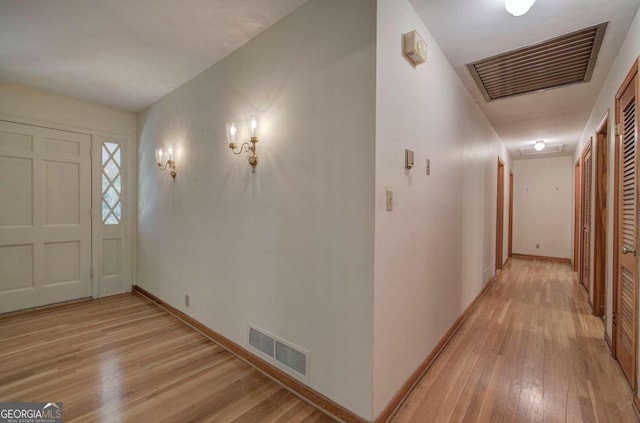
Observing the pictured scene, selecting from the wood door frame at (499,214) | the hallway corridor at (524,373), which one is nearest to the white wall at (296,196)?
the hallway corridor at (524,373)

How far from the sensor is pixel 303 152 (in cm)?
188

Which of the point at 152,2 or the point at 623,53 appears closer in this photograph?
the point at 152,2

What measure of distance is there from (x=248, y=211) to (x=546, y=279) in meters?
5.35

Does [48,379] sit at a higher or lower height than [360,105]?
lower

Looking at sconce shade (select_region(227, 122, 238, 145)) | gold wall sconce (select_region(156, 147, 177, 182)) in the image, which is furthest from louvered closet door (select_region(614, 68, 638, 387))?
gold wall sconce (select_region(156, 147, 177, 182))

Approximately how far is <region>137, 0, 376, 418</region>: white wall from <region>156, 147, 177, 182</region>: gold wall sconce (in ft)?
0.98

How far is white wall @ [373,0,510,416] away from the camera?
5.28ft

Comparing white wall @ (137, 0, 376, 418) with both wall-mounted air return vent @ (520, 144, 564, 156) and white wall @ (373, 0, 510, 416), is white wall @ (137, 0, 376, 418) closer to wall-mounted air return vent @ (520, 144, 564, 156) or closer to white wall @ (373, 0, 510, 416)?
white wall @ (373, 0, 510, 416)

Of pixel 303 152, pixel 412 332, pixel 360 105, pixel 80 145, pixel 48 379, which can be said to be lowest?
pixel 48 379

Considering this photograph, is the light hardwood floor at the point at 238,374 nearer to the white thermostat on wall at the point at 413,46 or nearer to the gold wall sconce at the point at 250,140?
the gold wall sconce at the point at 250,140

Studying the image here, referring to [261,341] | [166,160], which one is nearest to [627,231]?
[261,341]

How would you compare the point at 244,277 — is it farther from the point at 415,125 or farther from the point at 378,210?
the point at 415,125

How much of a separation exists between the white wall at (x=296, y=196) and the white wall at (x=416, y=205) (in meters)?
0.11

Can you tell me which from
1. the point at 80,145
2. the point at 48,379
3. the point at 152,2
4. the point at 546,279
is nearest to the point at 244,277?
the point at 48,379
